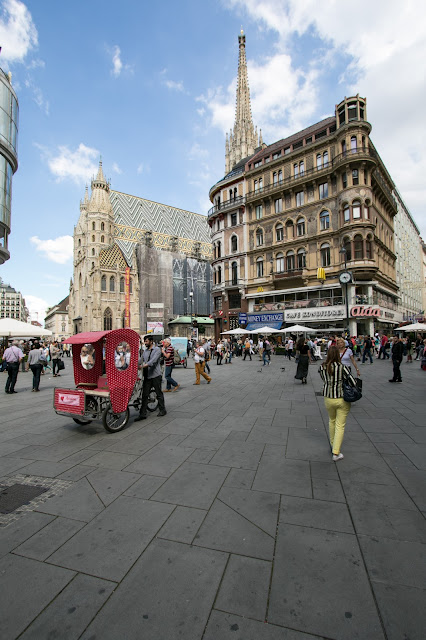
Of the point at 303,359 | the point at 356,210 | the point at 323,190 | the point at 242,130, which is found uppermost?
the point at 242,130

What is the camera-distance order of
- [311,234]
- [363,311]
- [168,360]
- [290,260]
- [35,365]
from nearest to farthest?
1. [168,360]
2. [35,365]
3. [363,311]
4. [311,234]
5. [290,260]

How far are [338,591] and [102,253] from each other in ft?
220

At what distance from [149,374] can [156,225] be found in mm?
74884

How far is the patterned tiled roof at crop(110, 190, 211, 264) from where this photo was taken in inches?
2820

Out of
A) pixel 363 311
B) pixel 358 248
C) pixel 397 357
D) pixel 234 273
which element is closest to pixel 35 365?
pixel 397 357

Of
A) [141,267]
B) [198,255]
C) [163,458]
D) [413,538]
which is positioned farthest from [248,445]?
[198,255]

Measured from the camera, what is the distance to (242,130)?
70750 millimetres

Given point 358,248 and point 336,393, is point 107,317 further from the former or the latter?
point 336,393

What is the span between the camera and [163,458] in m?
4.80

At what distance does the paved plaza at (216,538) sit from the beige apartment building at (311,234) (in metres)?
21.4

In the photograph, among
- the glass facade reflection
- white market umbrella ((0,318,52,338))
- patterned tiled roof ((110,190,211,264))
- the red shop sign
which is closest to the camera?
white market umbrella ((0,318,52,338))

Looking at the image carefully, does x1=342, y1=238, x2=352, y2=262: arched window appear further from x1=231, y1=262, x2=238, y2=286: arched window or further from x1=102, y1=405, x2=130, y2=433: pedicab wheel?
x1=102, y1=405, x2=130, y2=433: pedicab wheel

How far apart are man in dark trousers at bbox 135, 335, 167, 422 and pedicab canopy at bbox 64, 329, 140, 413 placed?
2.21ft

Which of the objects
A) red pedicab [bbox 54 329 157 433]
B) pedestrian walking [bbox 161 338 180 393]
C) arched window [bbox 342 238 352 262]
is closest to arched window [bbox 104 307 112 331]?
arched window [bbox 342 238 352 262]
